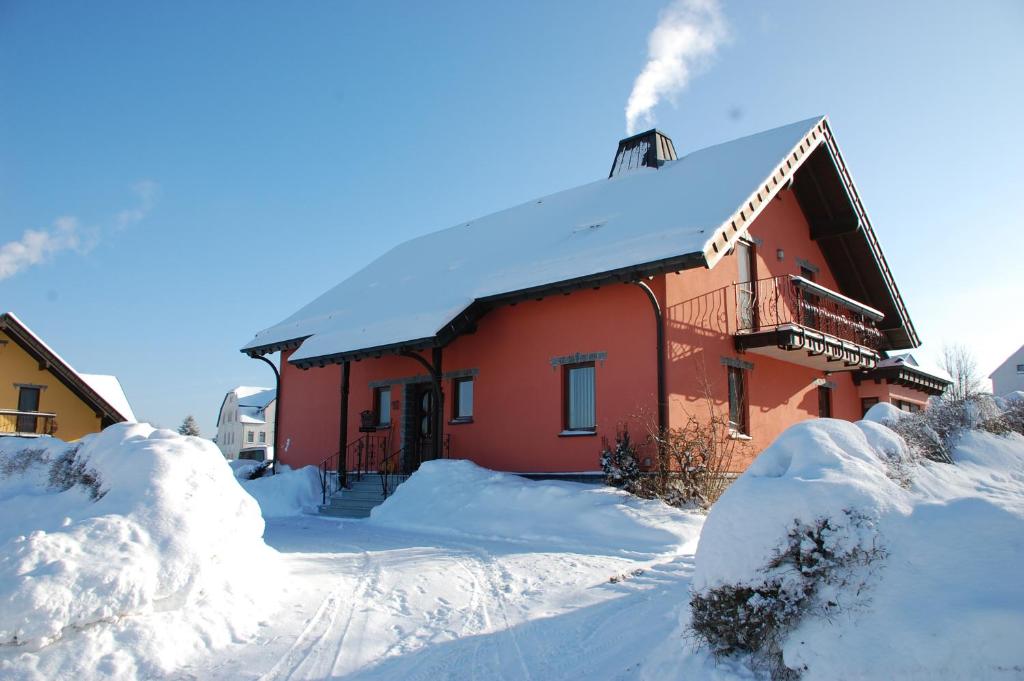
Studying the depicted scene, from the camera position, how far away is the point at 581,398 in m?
14.2

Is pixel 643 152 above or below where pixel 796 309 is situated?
above

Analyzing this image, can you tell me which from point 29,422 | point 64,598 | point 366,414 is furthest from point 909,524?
point 29,422

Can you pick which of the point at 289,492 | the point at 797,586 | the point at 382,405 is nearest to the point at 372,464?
the point at 382,405

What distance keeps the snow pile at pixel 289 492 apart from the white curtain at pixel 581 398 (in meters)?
6.41

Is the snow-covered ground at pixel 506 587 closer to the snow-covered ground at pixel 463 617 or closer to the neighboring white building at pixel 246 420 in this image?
the snow-covered ground at pixel 463 617

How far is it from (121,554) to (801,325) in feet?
41.7

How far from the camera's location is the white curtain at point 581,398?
14.0 metres

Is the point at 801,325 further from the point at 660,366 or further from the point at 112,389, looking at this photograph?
the point at 112,389

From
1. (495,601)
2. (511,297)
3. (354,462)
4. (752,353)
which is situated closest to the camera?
(495,601)

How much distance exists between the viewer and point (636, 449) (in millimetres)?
12914

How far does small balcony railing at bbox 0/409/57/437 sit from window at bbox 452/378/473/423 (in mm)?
12303

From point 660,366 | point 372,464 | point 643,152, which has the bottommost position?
point 372,464

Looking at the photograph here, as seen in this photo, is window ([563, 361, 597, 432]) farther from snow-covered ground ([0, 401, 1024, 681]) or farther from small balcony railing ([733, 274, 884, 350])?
snow-covered ground ([0, 401, 1024, 681])

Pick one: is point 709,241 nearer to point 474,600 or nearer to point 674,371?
point 674,371
